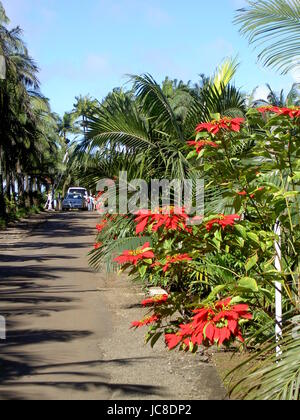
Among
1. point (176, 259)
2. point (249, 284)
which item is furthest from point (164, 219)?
point (249, 284)

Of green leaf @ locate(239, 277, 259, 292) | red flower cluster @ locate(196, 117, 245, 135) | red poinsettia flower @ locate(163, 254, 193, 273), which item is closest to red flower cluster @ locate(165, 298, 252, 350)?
green leaf @ locate(239, 277, 259, 292)

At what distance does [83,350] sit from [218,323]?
362 centimetres

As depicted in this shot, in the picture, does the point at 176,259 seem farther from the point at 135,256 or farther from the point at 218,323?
the point at 218,323

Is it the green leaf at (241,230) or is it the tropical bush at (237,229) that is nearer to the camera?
the tropical bush at (237,229)

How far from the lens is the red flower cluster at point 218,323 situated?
329cm

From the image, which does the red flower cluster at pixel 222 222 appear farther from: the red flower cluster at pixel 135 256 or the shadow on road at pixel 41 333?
the shadow on road at pixel 41 333

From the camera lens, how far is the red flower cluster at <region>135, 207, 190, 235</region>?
4004 mm

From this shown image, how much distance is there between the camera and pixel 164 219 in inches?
157

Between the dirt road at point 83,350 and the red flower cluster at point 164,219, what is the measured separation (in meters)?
1.76

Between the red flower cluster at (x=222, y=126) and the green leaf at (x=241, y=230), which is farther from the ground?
the red flower cluster at (x=222, y=126)

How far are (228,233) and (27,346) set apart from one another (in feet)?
11.0

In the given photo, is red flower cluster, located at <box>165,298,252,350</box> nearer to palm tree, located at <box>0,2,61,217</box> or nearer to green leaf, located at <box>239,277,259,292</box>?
green leaf, located at <box>239,277,259,292</box>

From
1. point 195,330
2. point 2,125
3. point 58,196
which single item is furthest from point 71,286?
point 58,196

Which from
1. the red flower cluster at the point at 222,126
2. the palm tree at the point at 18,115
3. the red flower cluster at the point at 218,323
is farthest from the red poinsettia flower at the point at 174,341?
the palm tree at the point at 18,115
